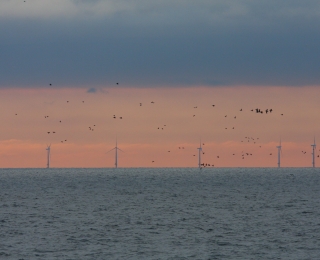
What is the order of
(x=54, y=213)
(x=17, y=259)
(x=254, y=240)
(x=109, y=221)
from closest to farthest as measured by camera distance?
(x=17, y=259) < (x=254, y=240) < (x=109, y=221) < (x=54, y=213)

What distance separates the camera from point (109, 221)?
348 feet

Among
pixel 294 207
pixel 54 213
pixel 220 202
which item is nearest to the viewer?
pixel 54 213

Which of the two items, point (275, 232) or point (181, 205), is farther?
point (181, 205)

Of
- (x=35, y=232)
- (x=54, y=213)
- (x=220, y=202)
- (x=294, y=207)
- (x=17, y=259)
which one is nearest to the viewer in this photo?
(x=17, y=259)

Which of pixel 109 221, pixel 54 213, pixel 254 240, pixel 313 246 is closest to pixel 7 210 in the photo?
pixel 54 213

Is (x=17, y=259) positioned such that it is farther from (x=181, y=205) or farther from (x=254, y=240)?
(x=181, y=205)

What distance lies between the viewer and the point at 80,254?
2948 inches

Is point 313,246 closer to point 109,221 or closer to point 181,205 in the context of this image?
point 109,221

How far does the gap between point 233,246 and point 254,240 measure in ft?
18.7

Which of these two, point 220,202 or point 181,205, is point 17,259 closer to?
point 181,205

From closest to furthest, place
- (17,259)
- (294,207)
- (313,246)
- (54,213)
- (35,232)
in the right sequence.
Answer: (17,259)
(313,246)
(35,232)
(54,213)
(294,207)

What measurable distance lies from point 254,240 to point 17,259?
30846mm

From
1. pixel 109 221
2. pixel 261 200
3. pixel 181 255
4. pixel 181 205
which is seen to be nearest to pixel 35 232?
pixel 109 221

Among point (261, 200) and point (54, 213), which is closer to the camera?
point (54, 213)
